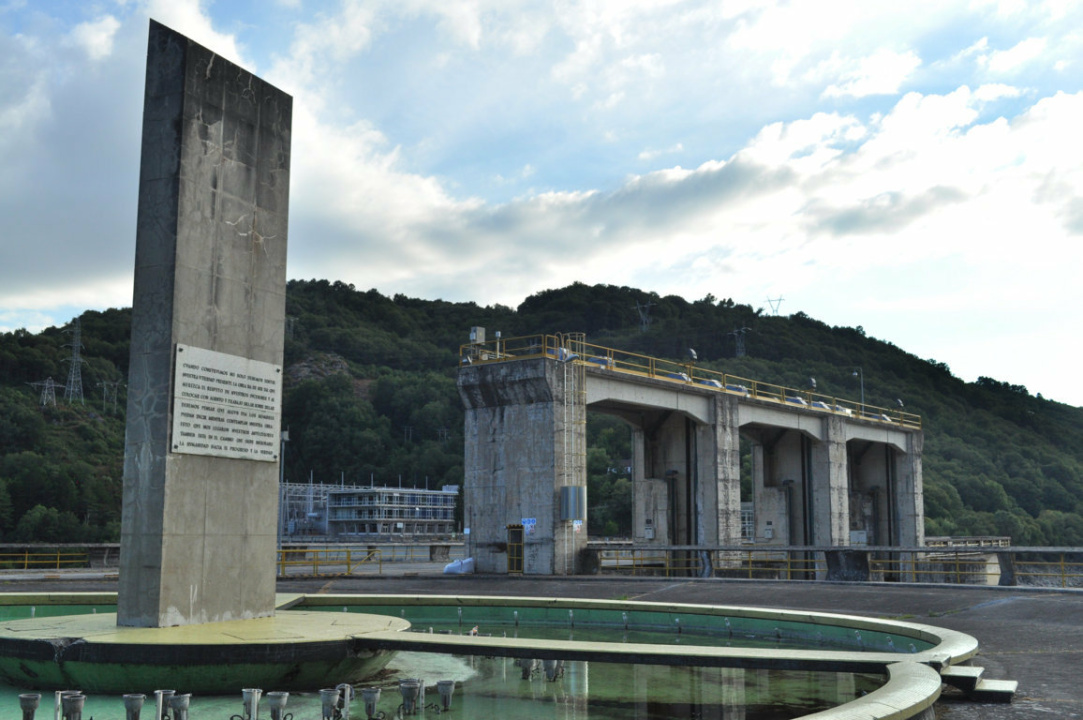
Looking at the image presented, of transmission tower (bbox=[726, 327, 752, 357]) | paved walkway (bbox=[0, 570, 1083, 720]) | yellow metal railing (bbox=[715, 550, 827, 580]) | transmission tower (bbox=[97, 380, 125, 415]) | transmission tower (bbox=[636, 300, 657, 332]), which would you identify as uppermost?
transmission tower (bbox=[636, 300, 657, 332])

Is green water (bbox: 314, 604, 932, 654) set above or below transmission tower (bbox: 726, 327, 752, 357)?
below

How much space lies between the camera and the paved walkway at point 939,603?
10098mm

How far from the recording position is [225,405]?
12.2m

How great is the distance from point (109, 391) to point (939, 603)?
134175 millimetres

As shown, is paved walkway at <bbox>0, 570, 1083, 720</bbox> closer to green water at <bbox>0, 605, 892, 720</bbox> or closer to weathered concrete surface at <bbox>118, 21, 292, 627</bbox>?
green water at <bbox>0, 605, 892, 720</bbox>

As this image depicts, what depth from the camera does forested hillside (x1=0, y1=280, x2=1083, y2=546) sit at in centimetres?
10562

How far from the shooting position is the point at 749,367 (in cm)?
12588

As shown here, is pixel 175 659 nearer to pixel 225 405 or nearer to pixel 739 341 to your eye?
pixel 225 405

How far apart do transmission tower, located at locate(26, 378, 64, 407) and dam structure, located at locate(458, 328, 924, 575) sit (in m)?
107

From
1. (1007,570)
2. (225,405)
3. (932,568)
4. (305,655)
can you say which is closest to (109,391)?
(932,568)

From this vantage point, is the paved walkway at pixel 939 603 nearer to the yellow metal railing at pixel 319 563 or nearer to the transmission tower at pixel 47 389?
the yellow metal railing at pixel 319 563

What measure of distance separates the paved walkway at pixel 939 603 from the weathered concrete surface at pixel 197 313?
8.62 m

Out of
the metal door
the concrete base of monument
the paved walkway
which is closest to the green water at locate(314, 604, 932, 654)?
the paved walkway

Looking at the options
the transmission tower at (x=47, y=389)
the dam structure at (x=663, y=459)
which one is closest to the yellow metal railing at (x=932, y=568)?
the dam structure at (x=663, y=459)
